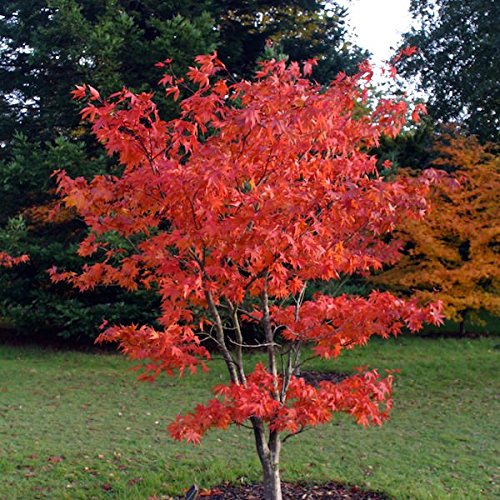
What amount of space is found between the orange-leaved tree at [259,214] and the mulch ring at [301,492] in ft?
2.13

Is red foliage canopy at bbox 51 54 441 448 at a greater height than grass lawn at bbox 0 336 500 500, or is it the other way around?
red foliage canopy at bbox 51 54 441 448

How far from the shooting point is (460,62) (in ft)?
55.2

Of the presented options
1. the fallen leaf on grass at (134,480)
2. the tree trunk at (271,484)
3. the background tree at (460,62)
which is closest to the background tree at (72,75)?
the background tree at (460,62)

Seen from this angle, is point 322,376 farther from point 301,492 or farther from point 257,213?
point 257,213

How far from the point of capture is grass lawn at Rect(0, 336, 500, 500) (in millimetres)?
5570

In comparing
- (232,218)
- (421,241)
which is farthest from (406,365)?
(232,218)

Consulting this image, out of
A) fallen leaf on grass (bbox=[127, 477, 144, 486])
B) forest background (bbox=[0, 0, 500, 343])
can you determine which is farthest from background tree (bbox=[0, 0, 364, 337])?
fallen leaf on grass (bbox=[127, 477, 144, 486])

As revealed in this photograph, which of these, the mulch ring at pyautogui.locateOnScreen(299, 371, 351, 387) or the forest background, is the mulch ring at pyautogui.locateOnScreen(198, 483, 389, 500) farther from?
the forest background

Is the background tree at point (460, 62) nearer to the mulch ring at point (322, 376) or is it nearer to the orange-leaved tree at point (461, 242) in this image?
the orange-leaved tree at point (461, 242)

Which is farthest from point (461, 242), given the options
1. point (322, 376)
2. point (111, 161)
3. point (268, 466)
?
point (268, 466)

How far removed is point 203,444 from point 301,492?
5.90 feet

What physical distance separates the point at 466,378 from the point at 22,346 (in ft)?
28.3

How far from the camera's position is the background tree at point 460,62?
50.3ft

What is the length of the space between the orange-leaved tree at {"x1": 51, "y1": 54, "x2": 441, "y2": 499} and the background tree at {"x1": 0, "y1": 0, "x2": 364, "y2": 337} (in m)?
6.75
